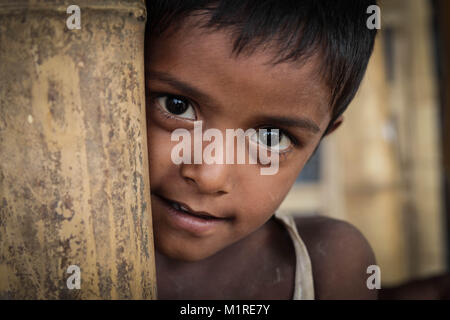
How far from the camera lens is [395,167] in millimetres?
2662

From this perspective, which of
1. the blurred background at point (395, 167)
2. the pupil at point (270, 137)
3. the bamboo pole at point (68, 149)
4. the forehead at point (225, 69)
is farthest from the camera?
the blurred background at point (395, 167)

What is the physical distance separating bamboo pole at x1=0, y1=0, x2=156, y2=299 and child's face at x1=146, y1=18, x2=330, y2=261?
0.19 metres

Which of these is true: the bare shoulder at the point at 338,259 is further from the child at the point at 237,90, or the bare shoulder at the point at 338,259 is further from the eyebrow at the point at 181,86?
the eyebrow at the point at 181,86

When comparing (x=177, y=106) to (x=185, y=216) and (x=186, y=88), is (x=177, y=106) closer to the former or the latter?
(x=186, y=88)

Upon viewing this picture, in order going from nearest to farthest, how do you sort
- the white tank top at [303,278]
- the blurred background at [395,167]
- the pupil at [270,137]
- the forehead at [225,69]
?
the forehead at [225,69]
the pupil at [270,137]
the white tank top at [303,278]
the blurred background at [395,167]

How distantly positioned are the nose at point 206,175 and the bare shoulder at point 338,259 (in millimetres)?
471

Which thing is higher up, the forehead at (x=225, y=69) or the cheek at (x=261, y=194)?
the forehead at (x=225, y=69)

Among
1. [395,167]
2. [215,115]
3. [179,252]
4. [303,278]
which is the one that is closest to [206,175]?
[215,115]

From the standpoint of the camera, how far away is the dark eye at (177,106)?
2.00 ft

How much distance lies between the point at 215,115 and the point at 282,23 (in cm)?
17

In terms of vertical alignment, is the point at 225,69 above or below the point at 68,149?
above

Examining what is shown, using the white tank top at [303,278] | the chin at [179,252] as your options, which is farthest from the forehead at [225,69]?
the white tank top at [303,278]

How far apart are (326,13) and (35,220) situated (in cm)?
52
